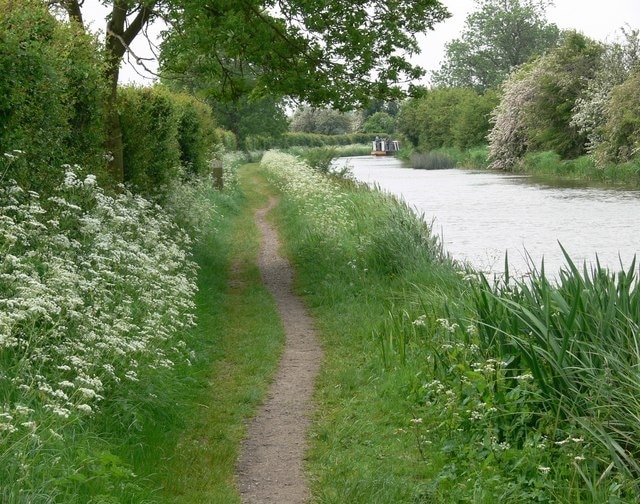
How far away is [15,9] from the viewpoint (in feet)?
25.5

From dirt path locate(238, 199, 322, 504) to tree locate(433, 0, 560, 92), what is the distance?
87.2 meters

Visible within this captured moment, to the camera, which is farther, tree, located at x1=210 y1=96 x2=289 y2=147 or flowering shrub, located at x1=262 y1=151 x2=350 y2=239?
tree, located at x1=210 y1=96 x2=289 y2=147

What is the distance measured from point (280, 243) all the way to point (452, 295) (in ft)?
32.5

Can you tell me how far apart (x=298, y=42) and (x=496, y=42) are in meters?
87.8

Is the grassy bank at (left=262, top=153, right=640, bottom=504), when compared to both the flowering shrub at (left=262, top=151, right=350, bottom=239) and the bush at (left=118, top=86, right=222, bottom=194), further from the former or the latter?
the flowering shrub at (left=262, top=151, right=350, bottom=239)

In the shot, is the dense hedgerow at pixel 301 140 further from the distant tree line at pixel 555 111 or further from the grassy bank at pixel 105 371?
the grassy bank at pixel 105 371

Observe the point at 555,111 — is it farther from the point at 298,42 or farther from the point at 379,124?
the point at 379,124

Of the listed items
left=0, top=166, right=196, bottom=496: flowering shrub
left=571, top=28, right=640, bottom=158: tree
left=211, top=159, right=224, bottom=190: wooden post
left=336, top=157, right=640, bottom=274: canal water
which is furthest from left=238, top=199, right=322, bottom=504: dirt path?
left=571, top=28, right=640, bottom=158: tree

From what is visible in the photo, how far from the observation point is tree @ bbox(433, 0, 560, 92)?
3725 inches

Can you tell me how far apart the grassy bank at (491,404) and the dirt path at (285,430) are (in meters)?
0.16

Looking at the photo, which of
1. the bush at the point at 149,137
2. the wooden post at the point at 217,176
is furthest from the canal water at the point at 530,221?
the wooden post at the point at 217,176

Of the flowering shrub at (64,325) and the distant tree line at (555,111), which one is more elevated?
the distant tree line at (555,111)

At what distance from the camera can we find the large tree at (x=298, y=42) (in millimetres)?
13461

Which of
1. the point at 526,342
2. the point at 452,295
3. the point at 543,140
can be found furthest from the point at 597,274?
the point at 543,140
